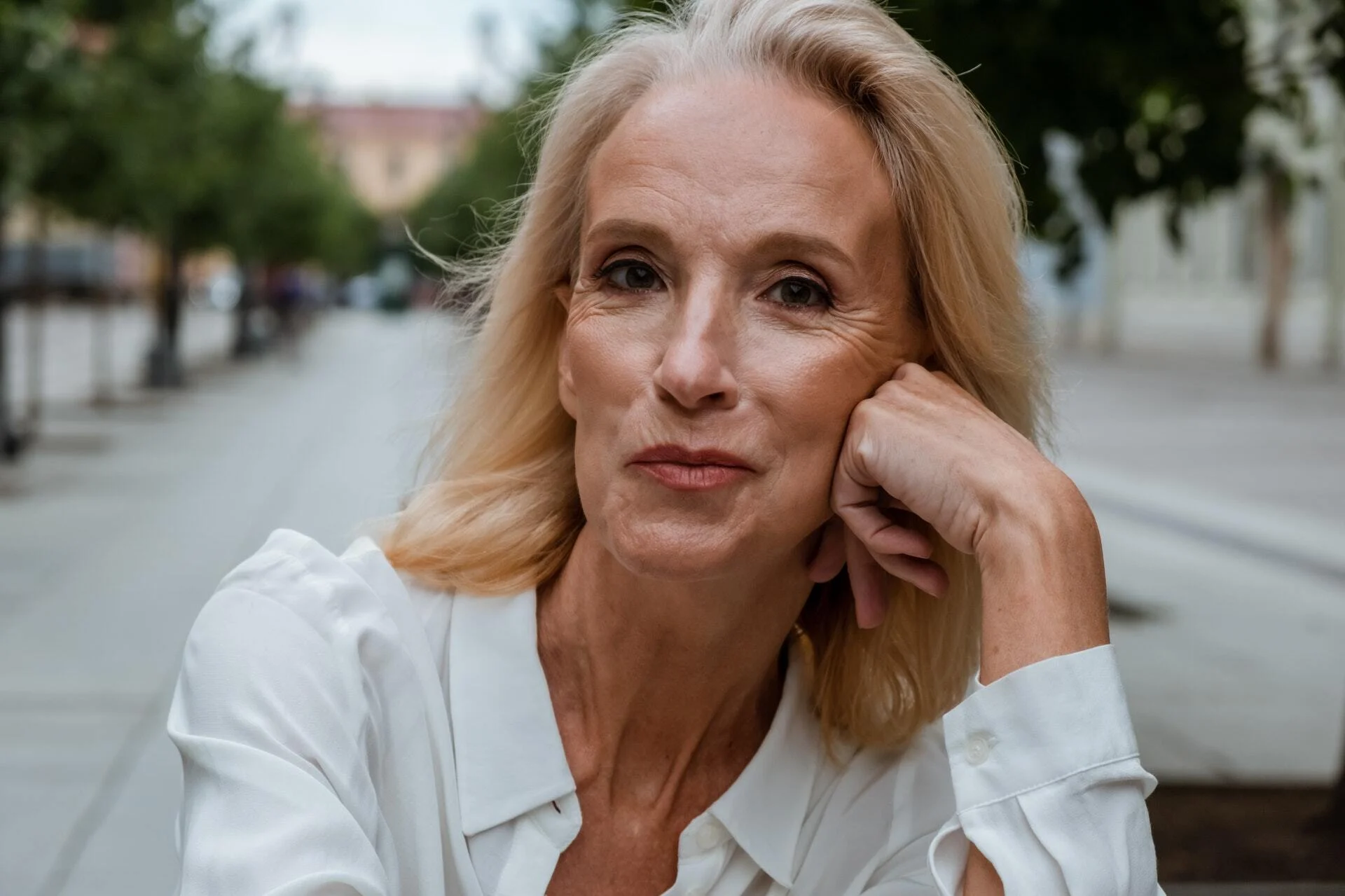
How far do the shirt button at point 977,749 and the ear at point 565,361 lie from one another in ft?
2.04

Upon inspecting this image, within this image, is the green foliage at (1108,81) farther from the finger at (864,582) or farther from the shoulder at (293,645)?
the shoulder at (293,645)

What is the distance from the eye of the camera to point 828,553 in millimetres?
2129

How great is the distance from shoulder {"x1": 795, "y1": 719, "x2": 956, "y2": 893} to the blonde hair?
4 centimetres

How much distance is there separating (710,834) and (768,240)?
702 mm

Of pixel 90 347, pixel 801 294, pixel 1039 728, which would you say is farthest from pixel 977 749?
pixel 90 347

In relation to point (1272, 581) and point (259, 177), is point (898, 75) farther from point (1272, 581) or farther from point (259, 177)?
point (259, 177)

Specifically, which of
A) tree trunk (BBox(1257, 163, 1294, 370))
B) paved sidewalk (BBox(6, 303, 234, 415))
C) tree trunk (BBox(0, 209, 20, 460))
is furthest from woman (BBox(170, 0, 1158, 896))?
tree trunk (BBox(1257, 163, 1294, 370))

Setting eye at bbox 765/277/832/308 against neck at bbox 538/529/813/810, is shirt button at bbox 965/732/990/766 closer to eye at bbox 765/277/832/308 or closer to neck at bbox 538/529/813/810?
neck at bbox 538/529/813/810

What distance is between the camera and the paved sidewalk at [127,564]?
4750 mm

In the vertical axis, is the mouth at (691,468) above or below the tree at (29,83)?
above

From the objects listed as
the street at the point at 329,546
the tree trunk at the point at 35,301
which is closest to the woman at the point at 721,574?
the street at the point at 329,546

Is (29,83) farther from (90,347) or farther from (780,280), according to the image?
(90,347)

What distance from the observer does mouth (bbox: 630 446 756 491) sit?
5.93 ft

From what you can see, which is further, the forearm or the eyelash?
the eyelash
